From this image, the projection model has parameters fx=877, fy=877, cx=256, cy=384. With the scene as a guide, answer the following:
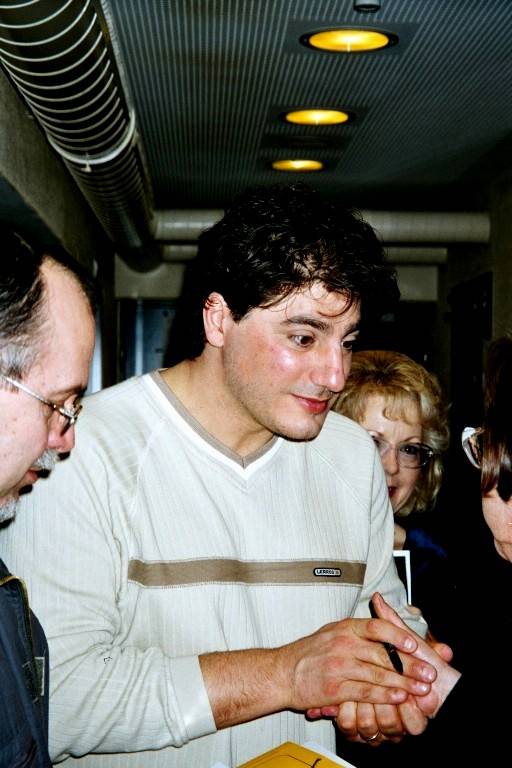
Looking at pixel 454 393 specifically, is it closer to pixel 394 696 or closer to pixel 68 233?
pixel 68 233

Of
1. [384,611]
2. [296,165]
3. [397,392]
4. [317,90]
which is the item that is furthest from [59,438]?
[296,165]

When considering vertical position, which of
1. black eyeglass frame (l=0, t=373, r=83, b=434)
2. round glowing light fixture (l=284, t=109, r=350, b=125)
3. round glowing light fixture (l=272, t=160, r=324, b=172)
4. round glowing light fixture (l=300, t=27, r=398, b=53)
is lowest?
black eyeglass frame (l=0, t=373, r=83, b=434)

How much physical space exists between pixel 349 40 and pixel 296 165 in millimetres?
2606

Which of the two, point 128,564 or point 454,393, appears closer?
point 128,564

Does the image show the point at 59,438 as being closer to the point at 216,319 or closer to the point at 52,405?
the point at 52,405

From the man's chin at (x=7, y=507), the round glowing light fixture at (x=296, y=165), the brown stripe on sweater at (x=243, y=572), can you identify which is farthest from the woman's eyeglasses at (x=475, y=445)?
the round glowing light fixture at (x=296, y=165)

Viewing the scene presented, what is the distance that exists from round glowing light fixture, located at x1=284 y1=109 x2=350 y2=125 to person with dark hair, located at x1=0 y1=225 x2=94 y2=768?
4.43 m

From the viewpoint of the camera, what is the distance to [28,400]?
→ 134cm

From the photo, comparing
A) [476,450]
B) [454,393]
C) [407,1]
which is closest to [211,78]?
[407,1]

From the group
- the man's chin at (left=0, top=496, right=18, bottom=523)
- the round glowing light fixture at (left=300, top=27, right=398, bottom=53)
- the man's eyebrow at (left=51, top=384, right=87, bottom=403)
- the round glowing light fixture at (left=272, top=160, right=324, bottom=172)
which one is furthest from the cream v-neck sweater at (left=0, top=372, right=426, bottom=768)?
the round glowing light fixture at (left=272, top=160, right=324, bottom=172)

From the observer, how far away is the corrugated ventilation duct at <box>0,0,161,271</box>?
2531mm

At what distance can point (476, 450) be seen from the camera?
2.04 m

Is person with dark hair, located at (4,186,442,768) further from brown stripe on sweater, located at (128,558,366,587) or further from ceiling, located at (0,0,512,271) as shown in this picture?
ceiling, located at (0,0,512,271)

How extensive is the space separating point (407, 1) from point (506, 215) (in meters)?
3.60
